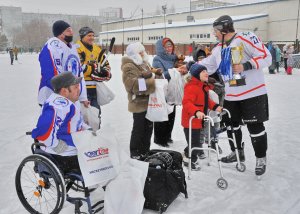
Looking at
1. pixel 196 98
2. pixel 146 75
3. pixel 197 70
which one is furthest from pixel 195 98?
pixel 146 75

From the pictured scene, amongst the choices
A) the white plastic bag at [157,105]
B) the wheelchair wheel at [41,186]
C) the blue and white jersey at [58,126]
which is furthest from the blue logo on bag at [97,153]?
the white plastic bag at [157,105]

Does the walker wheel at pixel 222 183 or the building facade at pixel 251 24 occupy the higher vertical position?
the building facade at pixel 251 24

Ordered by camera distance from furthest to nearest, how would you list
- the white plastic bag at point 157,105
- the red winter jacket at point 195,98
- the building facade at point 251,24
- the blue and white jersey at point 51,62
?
1. the building facade at point 251,24
2. the white plastic bag at point 157,105
3. the red winter jacket at point 195,98
4. the blue and white jersey at point 51,62

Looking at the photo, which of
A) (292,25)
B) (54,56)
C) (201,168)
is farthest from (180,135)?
(292,25)

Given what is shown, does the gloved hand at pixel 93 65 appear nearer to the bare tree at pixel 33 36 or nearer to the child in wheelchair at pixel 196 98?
the child in wheelchair at pixel 196 98

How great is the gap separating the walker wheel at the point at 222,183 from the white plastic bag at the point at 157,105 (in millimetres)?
1152

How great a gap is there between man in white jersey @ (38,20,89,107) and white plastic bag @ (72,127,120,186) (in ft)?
3.20

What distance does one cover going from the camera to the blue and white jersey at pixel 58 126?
2.73 metres

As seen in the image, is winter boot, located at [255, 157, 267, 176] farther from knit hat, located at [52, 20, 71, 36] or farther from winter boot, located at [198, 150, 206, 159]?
knit hat, located at [52, 20, 71, 36]

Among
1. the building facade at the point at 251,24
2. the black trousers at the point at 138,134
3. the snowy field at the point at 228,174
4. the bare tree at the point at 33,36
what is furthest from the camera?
the bare tree at the point at 33,36

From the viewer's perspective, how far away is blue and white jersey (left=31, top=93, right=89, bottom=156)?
2734 mm

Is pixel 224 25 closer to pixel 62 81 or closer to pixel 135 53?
pixel 135 53

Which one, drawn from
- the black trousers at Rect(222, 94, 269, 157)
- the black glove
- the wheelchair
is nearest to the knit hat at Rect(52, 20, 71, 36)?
the black glove

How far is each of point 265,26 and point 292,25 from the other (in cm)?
339
